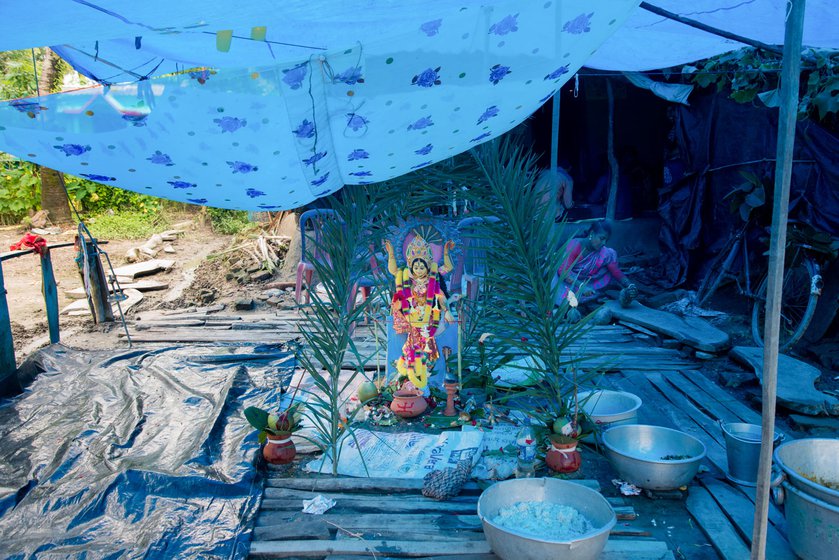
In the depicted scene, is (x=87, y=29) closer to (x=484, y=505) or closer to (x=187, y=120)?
(x=187, y=120)

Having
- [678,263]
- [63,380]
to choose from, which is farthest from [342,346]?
[678,263]

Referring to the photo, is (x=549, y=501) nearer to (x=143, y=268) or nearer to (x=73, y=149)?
(x=73, y=149)

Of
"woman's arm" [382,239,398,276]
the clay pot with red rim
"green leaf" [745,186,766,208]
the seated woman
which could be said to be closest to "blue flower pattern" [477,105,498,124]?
"woman's arm" [382,239,398,276]

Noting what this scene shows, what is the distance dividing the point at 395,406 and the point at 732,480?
2.36m

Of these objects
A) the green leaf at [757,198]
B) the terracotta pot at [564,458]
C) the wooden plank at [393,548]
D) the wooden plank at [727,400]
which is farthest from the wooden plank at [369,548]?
the green leaf at [757,198]

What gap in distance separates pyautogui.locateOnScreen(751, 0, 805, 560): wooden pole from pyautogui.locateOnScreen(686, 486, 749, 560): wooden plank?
66cm

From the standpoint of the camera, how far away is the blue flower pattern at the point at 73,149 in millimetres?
2773

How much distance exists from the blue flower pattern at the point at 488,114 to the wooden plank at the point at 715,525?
97.5 inches

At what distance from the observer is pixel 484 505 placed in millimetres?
3059

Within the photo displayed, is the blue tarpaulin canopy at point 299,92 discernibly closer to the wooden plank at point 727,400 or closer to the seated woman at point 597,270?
the wooden plank at point 727,400

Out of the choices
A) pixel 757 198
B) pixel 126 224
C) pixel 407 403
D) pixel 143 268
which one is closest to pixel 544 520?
pixel 407 403

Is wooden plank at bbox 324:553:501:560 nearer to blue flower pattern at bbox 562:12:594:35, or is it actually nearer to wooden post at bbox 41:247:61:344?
blue flower pattern at bbox 562:12:594:35

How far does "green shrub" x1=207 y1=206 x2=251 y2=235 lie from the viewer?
42.1 ft

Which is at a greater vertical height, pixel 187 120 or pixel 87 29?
pixel 87 29
